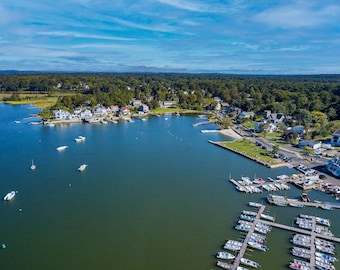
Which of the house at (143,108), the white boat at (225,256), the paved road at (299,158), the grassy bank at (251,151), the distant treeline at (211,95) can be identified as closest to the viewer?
the white boat at (225,256)

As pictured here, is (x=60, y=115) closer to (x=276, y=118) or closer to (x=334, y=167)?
(x=276, y=118)

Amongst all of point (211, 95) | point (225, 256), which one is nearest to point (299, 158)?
point (225, 256)

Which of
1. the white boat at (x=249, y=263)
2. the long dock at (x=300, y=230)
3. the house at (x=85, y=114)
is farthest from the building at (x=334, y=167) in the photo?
the house at (x=85, y=114)

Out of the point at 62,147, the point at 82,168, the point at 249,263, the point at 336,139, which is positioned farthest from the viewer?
the point at 336,139

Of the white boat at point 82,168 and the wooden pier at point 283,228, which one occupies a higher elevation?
the wooden pier at point 283,228

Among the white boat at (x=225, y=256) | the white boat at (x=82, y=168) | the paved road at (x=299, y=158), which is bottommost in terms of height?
the white boat at (x=82, y=168)

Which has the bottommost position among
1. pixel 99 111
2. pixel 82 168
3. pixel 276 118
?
pixel 99 111

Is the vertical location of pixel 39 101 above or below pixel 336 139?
below

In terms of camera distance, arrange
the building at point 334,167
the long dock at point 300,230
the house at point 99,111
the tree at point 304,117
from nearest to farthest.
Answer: the long dock at point 300,230
the building at point 334,167
the tree at point 304,117
the house at point 99,111

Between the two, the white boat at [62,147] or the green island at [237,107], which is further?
the green island at [237,107]

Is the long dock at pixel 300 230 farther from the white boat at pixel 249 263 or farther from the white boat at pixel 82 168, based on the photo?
the white boat at pixel 82 168
